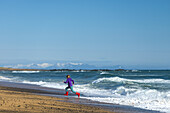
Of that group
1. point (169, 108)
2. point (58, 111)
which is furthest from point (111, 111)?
point (169, 108)

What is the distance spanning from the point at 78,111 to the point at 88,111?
0.47 metres

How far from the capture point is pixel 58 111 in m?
10.3

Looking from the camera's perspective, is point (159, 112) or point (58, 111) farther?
point (159, 112)

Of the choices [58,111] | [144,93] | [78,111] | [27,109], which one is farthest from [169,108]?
[144,93]

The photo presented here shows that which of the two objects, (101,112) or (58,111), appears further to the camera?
(101,112)

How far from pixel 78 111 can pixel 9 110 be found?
264 centimetres

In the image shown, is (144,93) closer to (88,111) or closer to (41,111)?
(88,111)

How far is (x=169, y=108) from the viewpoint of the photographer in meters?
13.0

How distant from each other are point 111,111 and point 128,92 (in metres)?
10.5

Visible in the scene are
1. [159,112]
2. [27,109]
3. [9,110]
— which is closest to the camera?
[9,110]

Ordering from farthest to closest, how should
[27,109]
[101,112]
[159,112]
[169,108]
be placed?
1. [169,108]
2. [159,112]
3. [101,112]
4. [27,109]

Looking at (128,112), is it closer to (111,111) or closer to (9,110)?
(111,111)

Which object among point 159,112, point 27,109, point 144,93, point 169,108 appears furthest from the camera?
point 144,93

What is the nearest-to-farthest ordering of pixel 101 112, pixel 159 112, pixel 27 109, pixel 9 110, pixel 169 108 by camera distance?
pixel 9 110 < pixel 27 109 < pixel 101 112 < pixel 159 112 < pixel 169 108
